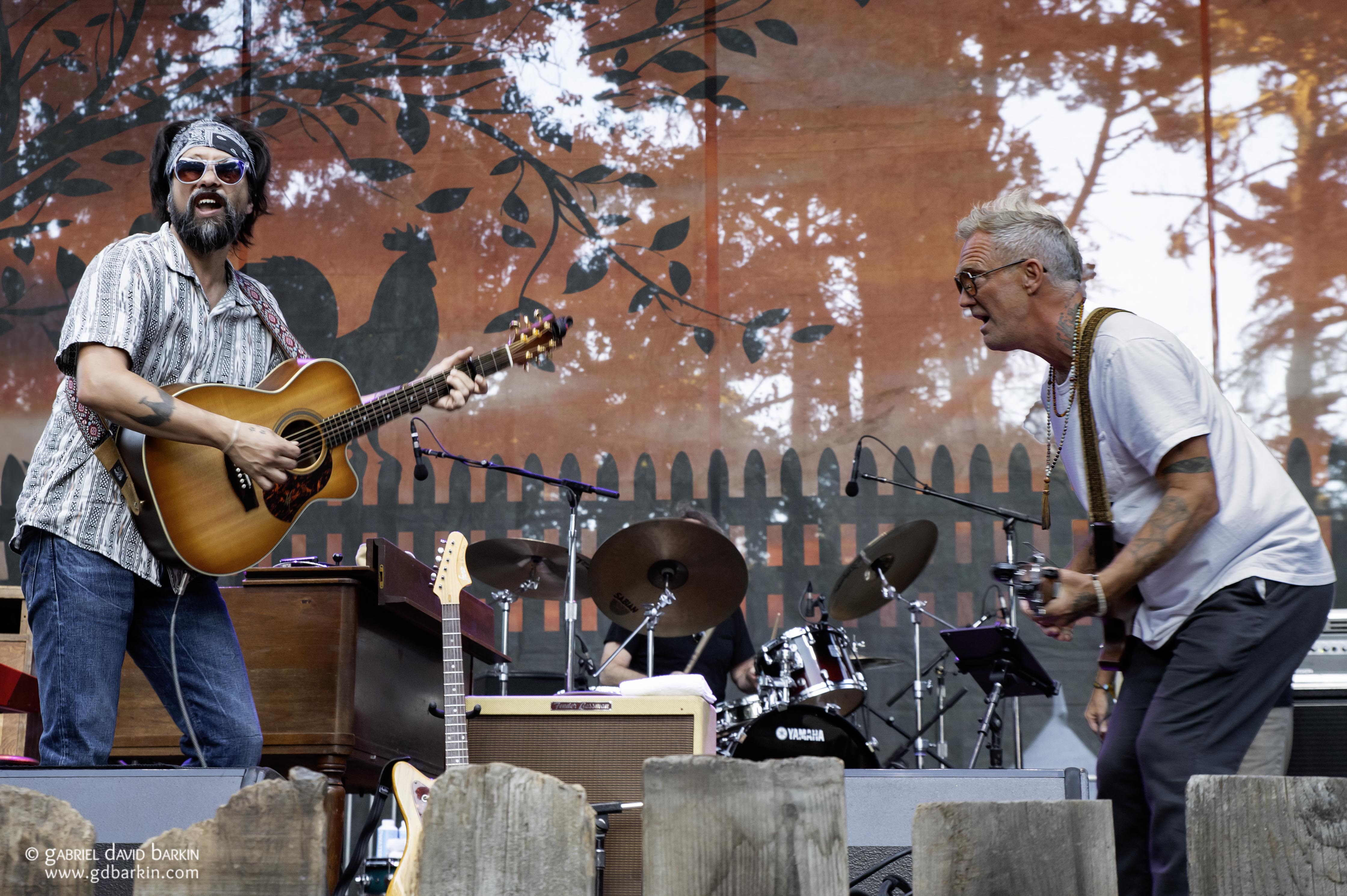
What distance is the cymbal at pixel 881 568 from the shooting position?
5930 millimetres

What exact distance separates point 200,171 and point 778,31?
524 centimetres

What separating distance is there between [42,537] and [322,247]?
17.3 feet

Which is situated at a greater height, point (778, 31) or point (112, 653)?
point (778, 31)

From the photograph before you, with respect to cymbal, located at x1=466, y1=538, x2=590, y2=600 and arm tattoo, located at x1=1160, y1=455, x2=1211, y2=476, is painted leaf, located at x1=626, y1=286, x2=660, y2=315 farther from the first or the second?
arm tattoo, located at x1=1160, y1=455, x2=1211, y2=476

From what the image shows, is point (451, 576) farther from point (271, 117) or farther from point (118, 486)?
point (271, 117)

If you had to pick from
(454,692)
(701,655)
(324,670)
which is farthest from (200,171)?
(701,655)

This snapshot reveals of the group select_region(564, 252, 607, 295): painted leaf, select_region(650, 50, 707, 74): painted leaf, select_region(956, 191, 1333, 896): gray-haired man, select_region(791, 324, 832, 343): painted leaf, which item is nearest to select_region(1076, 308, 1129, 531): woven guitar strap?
select_region(956, 191, 1333, 896): gray-haired man

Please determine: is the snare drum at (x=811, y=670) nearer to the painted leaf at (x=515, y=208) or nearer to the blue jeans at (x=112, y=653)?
the blue jeans at (x=112, y=653)

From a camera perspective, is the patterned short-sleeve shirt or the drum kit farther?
the drum kit

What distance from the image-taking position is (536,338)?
4043 millimetres

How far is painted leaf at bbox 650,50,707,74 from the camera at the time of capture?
7.75 m

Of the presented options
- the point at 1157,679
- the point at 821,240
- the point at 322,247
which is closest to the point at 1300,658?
the point at 1157,679

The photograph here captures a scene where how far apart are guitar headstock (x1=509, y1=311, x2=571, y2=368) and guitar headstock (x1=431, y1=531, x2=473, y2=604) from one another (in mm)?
601

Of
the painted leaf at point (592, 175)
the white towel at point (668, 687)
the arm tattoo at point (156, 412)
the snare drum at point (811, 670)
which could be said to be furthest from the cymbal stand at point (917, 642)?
the arm tattoo at point (156, 412)
